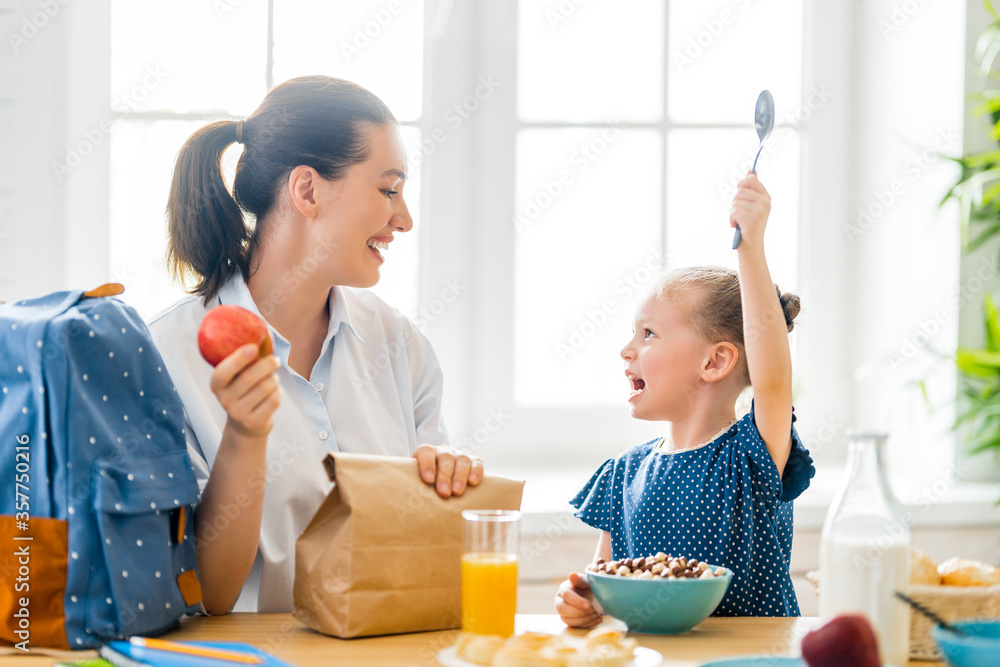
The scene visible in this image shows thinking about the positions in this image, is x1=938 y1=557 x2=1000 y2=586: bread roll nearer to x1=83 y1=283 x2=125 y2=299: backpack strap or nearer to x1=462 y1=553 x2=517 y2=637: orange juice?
x1=462 y1=553 x2=517 y2=637: orange juice

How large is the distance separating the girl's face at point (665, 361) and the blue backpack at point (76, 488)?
73 centimetres

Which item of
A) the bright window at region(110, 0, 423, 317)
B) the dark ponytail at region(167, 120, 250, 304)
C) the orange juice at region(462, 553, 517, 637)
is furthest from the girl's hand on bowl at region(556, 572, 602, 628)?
the bright window at region(110, 0, 423, 317)

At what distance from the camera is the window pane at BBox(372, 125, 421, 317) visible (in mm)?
2328

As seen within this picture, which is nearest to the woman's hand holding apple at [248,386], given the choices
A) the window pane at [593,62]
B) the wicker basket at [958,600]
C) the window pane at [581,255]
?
the wicker basket at [958,600]

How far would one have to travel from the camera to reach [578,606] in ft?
3.54

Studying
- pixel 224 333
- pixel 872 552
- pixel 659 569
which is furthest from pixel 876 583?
pixel 224 333

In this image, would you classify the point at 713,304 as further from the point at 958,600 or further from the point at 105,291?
the point at 105,291

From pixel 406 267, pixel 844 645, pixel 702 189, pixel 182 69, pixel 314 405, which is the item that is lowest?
pixel 844 645

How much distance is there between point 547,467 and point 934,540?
0.93 m

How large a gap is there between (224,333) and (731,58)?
6.16ft

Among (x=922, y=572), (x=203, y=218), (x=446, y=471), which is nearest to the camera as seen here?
(x=922, y=572)

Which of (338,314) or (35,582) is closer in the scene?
(35,582)

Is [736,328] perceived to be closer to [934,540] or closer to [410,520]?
[410,520]

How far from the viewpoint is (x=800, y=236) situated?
250cm
